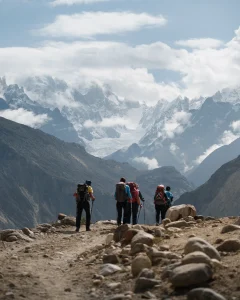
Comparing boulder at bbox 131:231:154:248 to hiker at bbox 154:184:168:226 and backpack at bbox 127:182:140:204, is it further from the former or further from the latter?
hiker at bbox 154:184:168:226

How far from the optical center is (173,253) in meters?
17.3

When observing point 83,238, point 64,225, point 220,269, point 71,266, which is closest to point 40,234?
point 83,238

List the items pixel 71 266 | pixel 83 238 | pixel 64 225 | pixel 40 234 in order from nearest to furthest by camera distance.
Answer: pixel 71 266 < pixel 83 238 < pixel 40 234 < pixel 64 225

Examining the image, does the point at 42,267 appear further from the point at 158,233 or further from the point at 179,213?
the point at 179,213

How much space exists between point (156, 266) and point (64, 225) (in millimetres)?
20867

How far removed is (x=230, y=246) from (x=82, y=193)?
15790 millimetres

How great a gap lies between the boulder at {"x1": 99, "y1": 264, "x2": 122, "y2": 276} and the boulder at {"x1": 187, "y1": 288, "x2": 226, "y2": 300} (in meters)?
4.04

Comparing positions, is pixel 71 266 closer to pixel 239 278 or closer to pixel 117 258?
pixel 117 258

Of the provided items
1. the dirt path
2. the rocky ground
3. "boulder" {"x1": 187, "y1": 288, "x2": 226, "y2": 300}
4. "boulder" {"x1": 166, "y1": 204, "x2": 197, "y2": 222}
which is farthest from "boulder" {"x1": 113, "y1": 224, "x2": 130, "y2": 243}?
"boulder" {"x1": 187, "y1": 288, "x2": 226, "y2": 300}

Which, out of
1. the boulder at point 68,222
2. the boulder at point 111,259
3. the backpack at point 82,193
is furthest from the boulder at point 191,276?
the boulder at point 68,222

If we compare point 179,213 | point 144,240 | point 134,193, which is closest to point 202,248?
point 144,240

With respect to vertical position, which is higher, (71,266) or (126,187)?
(126,187)

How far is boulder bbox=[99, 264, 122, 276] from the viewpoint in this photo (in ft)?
53.9

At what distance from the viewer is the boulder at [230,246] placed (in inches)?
688
